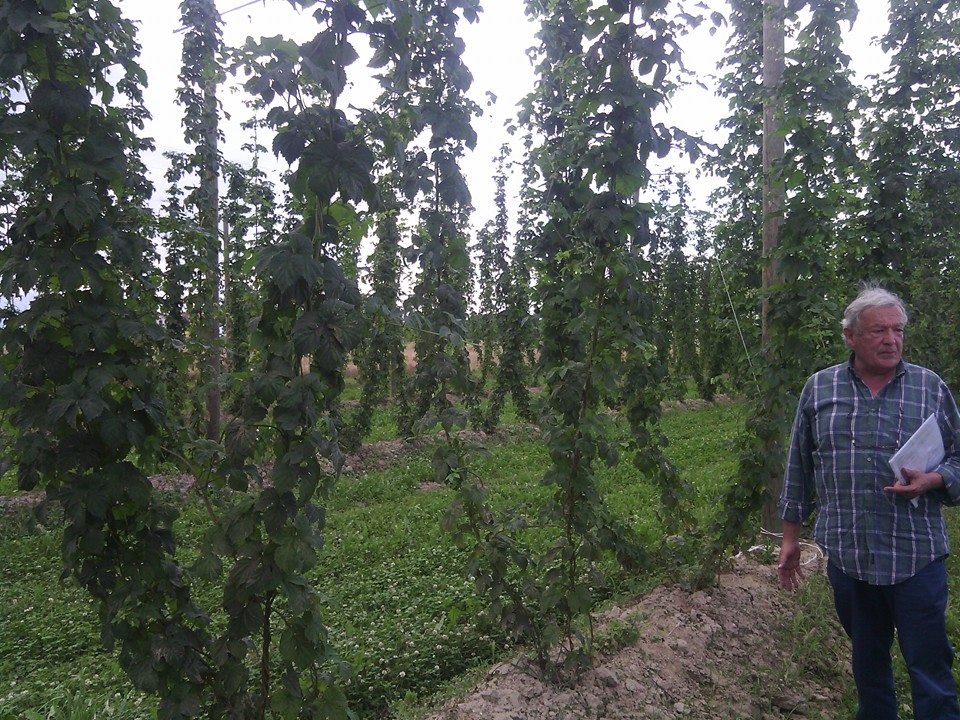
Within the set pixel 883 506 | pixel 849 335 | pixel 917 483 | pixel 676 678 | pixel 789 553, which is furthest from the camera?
pixel 676 678

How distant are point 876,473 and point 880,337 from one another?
487 mm

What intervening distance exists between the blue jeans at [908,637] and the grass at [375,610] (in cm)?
98

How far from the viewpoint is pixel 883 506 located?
7.86 feet

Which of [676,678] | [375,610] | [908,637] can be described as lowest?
[375,610]

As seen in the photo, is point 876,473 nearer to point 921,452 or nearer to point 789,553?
point 921,452

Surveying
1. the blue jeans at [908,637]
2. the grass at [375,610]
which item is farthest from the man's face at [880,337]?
the grass at [375,610]

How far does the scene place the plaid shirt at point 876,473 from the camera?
2361mm

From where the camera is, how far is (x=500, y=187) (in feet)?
52.6

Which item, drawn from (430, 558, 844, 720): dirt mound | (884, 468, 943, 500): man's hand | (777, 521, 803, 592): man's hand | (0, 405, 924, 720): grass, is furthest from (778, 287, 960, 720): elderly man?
(0, 405, 924, 720): grass

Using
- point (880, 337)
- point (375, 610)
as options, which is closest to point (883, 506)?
point (880, 337)

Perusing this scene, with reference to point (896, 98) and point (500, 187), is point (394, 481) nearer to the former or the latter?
point (896, 98)

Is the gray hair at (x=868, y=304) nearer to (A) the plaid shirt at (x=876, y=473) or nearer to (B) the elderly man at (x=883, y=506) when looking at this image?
(B) the elderly man at (x=883, y=506)

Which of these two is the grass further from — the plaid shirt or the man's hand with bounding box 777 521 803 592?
the plaid shirt

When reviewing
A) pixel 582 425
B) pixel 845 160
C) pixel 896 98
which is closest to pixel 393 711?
pixel 582 425
